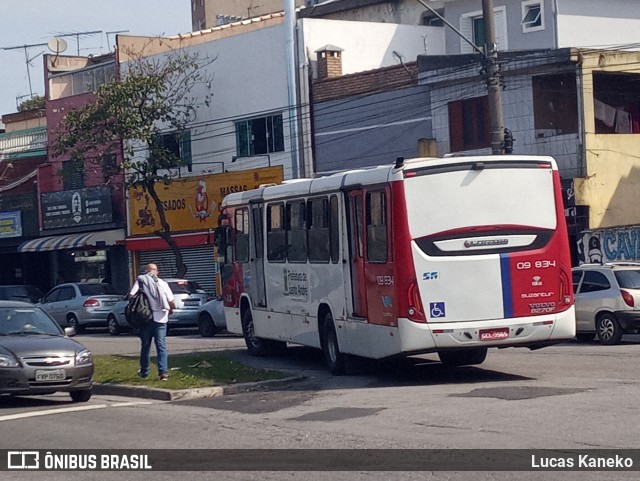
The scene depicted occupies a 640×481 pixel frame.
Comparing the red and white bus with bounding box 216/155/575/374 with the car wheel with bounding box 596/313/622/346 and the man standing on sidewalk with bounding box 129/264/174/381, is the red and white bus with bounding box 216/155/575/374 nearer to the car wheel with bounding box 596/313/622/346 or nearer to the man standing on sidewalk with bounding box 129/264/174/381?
the man standing on sidewalk with bounding box 129/264/174/381

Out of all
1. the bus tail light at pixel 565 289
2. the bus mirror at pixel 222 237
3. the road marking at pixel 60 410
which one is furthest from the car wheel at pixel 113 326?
the bus tail light at pixel 565 289

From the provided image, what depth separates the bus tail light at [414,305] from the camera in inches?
617

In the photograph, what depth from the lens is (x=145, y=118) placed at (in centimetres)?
3950

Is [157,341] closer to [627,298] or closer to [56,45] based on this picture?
[627,298]

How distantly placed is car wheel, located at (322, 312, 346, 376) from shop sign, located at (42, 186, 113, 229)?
27.8m

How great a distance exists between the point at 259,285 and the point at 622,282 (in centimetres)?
723

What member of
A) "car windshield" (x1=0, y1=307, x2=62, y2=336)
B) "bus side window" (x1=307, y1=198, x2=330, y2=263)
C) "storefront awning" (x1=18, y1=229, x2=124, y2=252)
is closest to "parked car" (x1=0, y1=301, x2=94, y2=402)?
"car windshield" (x1=0, y1=307, x2=62, y2=336)

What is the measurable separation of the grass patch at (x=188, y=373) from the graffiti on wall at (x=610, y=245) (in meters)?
12.9

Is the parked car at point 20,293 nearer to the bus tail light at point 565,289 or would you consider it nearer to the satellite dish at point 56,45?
the satellite dish at point 56,45

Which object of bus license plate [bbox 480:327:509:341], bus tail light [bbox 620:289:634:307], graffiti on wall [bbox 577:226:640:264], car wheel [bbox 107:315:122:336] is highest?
graffiti on wall [bbox 577:226:640:264]

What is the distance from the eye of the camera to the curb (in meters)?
16.3

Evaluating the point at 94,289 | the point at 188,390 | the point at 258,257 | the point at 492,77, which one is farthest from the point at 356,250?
Result: the point at 94,289

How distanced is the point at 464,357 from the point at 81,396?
20.5ft

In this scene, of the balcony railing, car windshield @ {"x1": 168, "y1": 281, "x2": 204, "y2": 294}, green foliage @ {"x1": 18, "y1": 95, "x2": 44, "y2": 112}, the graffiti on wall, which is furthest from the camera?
green foliage @ {"x1": 18, "y1": 95, "x2": 44, "y2": 112}
